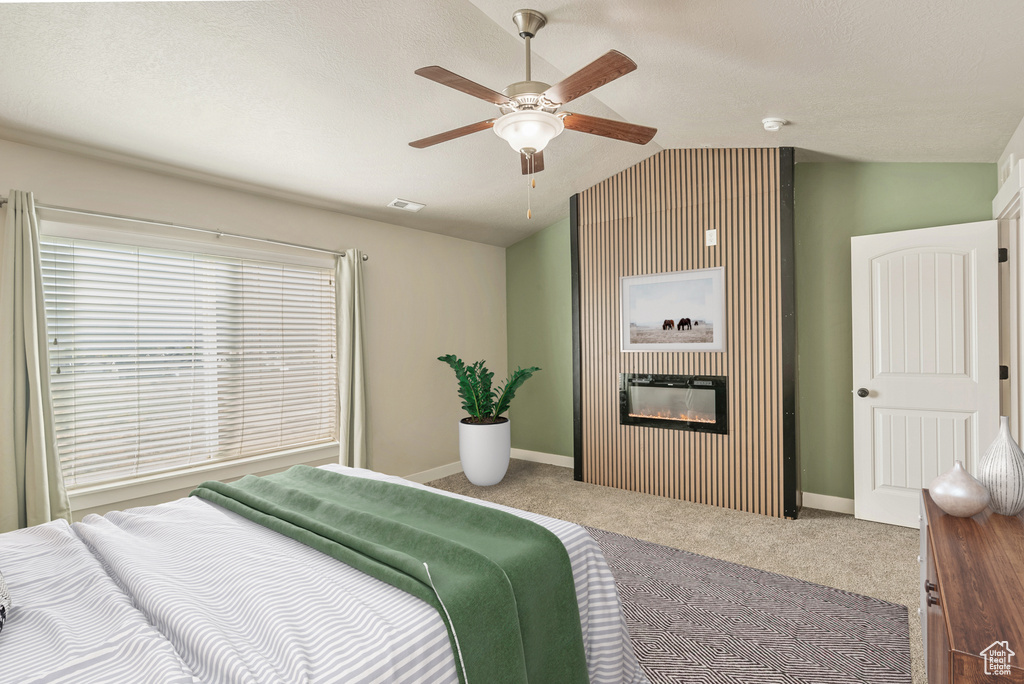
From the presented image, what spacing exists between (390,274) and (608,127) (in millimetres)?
2807

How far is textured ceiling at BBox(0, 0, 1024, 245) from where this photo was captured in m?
2.02

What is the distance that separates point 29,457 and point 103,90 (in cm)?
183

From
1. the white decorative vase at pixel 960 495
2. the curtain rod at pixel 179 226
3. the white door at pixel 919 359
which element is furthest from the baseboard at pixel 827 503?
the curtain rod at pixel 179 226

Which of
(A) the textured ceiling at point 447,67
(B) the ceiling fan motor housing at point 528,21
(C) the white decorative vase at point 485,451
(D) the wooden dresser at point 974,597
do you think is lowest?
(C) the white decorative vase at point 485,451

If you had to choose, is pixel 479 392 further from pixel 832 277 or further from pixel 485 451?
pixel 832 277

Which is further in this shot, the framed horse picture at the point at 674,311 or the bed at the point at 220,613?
the framed horse picture at the point at 674,311

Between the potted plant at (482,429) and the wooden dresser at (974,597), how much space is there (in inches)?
125

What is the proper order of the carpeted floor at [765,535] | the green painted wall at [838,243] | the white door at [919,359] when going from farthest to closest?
the green painted wall at [838,243] < the white door at [919,359] < the carpeted floor at [765,535]

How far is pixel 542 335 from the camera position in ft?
17.9

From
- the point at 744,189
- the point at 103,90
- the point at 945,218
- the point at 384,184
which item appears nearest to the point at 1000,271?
the point at 945,218

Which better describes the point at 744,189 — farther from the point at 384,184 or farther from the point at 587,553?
the point at 587,553

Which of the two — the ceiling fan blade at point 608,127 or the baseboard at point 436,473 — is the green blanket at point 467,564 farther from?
the baseboard at point 436,473

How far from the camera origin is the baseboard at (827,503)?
A: 12.3ft

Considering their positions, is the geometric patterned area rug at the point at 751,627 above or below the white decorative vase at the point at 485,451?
below
